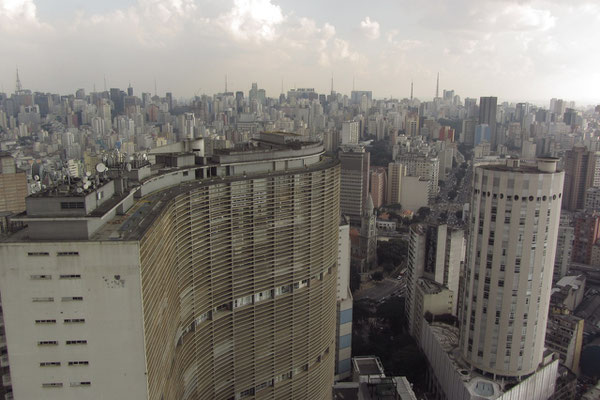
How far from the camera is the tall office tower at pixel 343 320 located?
61.9 feet

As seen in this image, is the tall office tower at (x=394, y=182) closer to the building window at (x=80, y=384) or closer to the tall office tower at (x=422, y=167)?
the tall office tower at (x=422, y=167)

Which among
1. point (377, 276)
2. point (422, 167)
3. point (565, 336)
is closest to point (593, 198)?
point (422, 167)

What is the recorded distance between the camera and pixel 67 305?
643cm

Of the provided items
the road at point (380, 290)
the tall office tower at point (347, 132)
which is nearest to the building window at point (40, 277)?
the road at point (380, 290)

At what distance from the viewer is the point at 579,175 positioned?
41438 mm

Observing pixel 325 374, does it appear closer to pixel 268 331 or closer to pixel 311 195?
pixel 268 331

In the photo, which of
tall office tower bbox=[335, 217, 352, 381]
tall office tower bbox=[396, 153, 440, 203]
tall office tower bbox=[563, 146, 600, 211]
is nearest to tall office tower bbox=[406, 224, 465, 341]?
tall office tower bbox=[335, 217, 352, 381]

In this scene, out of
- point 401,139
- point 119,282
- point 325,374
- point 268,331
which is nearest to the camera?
point 119,282

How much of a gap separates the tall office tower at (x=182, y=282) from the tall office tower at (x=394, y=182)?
109 feet

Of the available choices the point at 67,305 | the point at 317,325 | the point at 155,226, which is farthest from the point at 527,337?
the point at 67,305

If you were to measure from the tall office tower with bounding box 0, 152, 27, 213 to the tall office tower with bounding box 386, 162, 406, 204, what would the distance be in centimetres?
3077

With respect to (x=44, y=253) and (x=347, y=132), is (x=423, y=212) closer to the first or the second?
(x=347, y=132)

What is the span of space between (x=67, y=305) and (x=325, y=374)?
8662 millimetres

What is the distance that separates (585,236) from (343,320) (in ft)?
67.5
